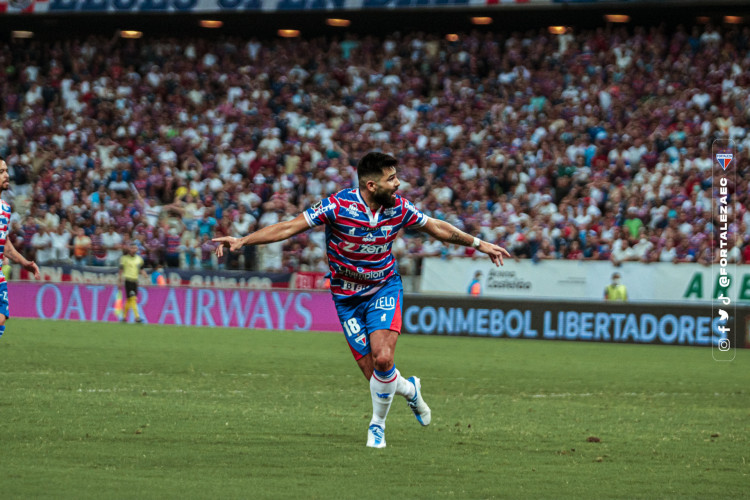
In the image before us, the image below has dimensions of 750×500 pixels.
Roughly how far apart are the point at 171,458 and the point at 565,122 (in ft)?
69.0

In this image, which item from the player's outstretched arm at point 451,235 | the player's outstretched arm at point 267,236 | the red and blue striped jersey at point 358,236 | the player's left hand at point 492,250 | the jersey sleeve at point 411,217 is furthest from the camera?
the player's left hand at point 492,250

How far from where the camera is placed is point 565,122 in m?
27.3

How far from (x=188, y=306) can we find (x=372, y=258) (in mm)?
17059

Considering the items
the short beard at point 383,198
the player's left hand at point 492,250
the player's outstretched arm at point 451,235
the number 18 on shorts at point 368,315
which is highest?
the short beard at point 383,198

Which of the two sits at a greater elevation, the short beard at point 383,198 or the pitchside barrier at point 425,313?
the short beard at point 383,198

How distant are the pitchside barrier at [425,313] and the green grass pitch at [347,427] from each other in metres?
3.44

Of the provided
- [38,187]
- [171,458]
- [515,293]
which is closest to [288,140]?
[38,187]

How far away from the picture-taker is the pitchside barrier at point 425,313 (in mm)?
21594

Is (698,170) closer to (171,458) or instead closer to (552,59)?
(552,59)

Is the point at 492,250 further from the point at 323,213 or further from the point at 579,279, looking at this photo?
the point at 579,279

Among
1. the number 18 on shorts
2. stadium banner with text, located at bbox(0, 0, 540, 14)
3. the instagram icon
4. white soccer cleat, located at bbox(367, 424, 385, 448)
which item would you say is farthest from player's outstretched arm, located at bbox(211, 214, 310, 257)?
stadium banner with text, located at bbox(0, 0, 540, 14)

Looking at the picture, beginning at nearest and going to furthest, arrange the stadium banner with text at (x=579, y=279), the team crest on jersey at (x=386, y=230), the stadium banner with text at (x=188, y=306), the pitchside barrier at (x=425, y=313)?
the team crest on jersey at (x=386, y=230) → the pitchside barrier at (x=425, y=313) → the stadium banner with text at (x=579, y=279) → the stadium banner with text at (x=188, y=306)

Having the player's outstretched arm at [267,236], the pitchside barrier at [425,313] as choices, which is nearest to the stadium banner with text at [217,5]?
the pitchside barrier at [425,313]

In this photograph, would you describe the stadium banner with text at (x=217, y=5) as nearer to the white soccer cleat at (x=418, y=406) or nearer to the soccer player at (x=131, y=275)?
the soccer player at (x=131, y=275)
